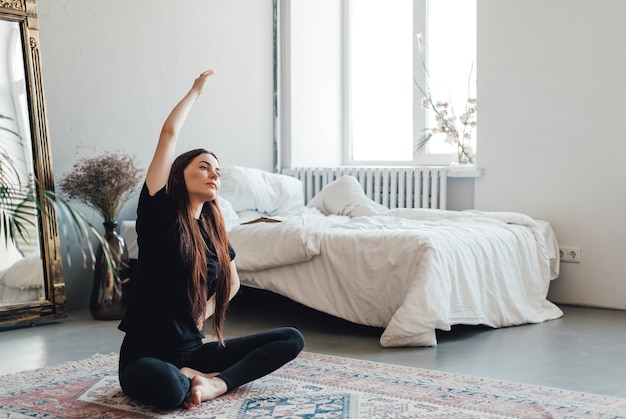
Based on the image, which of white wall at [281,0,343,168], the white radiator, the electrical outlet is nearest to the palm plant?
the white radiator

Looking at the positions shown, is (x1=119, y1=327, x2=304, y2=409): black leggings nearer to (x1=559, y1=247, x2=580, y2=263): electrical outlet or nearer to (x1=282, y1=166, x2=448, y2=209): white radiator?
(x1=559, y1=247, x2=580, y2=263): electrical outlet

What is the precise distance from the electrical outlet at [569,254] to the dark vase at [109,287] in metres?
2.46

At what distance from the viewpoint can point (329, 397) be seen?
2398 mm

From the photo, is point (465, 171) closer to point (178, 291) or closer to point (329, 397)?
point (329, 397)

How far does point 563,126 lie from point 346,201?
1.35 metres

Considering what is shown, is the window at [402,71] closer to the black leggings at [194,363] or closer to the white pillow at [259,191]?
the white pillow at [259,191]

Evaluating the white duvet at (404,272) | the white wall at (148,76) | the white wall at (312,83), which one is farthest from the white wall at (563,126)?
the white wall at (148,76)

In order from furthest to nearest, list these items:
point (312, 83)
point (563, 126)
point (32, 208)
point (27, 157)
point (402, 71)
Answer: point (312, 83)
point (402, 71)
point (563, 126)
point (27, 157)
point (32, 208)

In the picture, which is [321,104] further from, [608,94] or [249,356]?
[249,356]

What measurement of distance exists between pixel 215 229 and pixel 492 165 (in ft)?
8.44

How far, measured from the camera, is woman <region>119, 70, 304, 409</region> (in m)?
2.21

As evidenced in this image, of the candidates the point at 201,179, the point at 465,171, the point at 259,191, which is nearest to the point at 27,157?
the point at 259,191

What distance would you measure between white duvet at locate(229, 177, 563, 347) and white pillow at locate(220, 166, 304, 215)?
0.84 m

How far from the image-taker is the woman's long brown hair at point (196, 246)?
2.31m
